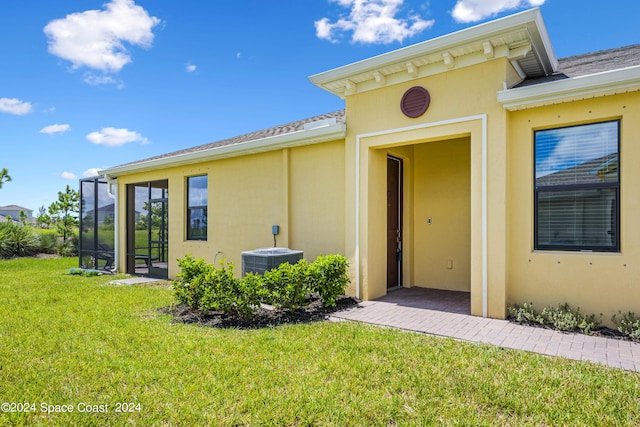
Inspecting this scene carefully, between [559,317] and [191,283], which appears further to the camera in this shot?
[191,283]

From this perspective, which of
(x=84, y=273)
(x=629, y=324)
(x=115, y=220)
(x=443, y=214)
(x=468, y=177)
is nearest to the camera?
(x=629, y=324)

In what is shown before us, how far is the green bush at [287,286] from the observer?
5.46m

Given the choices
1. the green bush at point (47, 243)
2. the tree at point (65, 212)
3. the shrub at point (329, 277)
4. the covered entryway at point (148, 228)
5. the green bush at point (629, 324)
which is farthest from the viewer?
the tree at point (65, 212)

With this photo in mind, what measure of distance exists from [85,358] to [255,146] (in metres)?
5.47

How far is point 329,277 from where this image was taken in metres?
6.00

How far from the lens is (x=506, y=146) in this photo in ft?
17.4

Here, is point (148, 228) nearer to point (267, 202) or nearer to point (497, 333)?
point (267, 202)

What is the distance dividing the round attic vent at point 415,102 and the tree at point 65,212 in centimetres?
1882

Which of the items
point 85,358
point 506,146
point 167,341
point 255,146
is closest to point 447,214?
point 506,146

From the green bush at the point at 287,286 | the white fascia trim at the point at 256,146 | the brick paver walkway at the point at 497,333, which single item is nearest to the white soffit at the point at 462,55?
the white fascia trim at the point at 256,146

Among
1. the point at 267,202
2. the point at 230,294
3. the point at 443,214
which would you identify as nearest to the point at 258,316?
the point at 230,294

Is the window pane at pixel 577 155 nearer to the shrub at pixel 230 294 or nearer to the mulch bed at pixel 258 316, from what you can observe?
the mulch bed at pixel 258 316

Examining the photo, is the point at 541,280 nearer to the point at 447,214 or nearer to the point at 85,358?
the point at 447,214

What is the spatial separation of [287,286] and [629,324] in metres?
4.46
